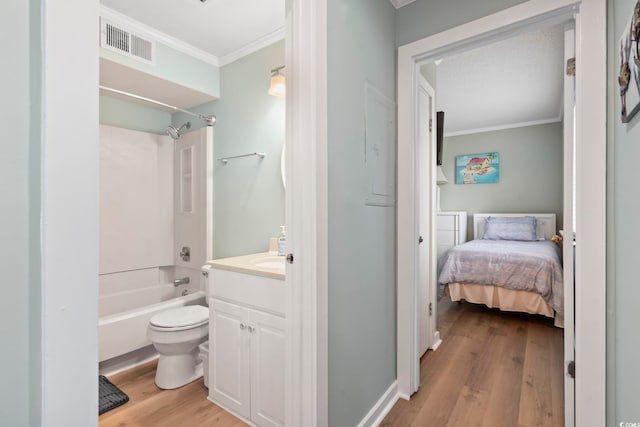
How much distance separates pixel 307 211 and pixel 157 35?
2145 millimetres

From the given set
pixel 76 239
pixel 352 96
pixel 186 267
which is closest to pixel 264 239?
pixel 186 267

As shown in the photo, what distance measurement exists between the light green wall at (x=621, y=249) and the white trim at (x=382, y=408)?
0.98m

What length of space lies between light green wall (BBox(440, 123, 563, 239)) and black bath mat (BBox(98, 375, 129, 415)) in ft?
18.3

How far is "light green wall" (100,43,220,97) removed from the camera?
223cm

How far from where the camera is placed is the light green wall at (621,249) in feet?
3.18

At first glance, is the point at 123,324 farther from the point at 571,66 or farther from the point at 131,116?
Result: the point at 571,66

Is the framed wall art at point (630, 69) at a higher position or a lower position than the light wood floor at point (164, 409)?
higher

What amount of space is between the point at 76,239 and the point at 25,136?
7.7 inches

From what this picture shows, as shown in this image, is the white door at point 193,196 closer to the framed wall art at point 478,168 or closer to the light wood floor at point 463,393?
the light wood floor at point 463,393

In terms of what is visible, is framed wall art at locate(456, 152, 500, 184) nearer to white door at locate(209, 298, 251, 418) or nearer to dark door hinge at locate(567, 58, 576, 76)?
dark door hinge at locate(567, 58, 576, 76)

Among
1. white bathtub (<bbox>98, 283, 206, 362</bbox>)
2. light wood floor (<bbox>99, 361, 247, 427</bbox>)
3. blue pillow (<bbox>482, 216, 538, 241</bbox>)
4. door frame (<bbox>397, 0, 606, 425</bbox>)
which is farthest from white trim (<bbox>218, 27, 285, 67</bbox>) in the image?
blue pillow (<bbox>482, 216, 538, 241</bbox>)

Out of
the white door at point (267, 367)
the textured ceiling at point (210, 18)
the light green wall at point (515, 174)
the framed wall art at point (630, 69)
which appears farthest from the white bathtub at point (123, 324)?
the light green wall at point (515, 174)

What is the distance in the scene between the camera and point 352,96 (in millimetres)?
1452

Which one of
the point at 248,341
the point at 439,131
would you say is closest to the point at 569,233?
the point at 248,341
